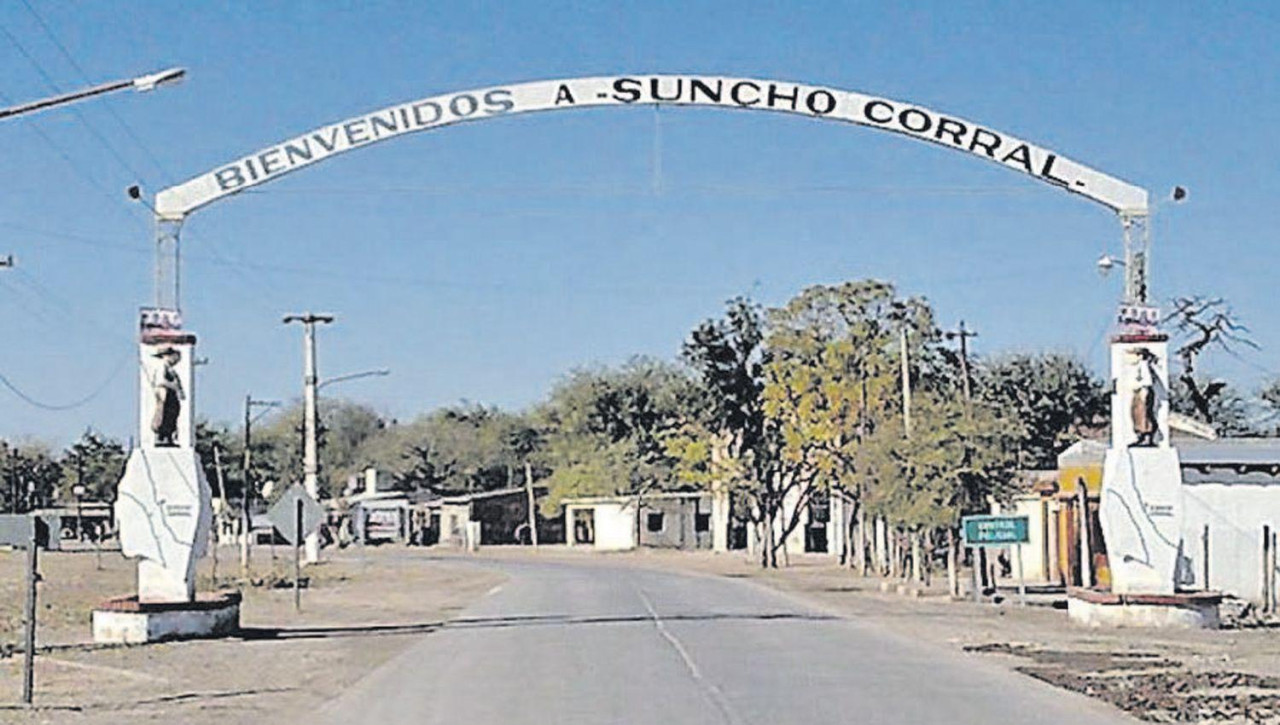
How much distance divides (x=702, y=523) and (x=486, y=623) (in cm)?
6934

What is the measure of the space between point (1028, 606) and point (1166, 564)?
9012 millimetres

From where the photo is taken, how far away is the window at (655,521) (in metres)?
104

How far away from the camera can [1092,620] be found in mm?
32781

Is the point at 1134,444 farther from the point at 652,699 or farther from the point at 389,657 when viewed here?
the point at 652,699

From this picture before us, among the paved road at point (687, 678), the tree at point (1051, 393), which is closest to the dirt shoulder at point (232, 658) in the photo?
the paved road at point (687, 678)

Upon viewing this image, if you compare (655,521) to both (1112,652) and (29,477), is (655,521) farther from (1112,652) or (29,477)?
(1112,652)

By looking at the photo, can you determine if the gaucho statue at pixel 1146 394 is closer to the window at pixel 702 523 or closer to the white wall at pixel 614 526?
the white wall at pixel 614 526

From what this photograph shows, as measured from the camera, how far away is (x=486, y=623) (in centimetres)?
3594

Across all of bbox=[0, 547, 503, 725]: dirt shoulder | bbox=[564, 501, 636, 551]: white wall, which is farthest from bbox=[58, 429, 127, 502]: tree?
bbox=[0, 547, 503, 725]: dirt shoulder

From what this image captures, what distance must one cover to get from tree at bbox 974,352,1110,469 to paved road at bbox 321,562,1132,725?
46271 mm

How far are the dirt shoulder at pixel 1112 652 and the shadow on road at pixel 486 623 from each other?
6.76ft

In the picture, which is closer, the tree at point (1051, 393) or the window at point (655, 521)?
the tree at point (1051, 393)

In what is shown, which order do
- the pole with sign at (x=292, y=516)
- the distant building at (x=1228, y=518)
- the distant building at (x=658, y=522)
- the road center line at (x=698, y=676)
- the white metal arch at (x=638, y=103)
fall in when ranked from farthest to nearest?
the distant building at (x=658, y=522)
the distant building at (x=1228, y=518)
the pole with sign at (x=292, y=516)
the white metal arch at (x=638, y=103)
the road center line at (x=698, y=676)

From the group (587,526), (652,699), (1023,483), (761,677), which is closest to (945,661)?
(761,677)
